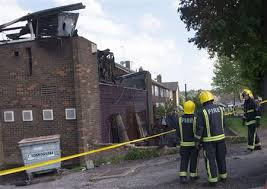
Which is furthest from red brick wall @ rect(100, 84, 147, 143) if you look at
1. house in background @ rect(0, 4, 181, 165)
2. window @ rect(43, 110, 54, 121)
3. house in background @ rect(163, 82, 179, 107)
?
house in background @ rect(163, 82, 179, 107)

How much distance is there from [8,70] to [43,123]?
2.04 m

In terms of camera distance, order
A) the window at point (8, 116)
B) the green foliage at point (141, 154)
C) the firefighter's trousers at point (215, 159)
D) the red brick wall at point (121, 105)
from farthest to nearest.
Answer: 1. the red brick wall at point (121, 105)
2. the window at point (8, 116)
3. the green foliage at point (141, 154)
4. the firefighter's trousers at point (215, 159)

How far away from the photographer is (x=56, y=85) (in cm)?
1480

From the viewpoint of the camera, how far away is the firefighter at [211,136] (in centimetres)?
879

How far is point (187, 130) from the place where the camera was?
31.0ft

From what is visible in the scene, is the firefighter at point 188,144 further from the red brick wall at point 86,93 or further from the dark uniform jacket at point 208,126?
the red brick wall at point 86,93

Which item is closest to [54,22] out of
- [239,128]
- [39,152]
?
[39,152]

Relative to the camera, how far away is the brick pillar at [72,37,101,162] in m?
14.6

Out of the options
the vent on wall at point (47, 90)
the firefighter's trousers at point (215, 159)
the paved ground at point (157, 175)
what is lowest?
the paved ground at point (157, 175)

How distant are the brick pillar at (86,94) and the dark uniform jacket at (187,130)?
5.69 m

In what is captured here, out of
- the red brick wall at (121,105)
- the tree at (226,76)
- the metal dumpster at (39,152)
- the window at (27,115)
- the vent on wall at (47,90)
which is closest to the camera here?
the metal dumpster at (39,152)

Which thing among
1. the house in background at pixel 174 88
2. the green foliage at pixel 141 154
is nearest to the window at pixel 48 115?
the green foliage at pixel 141 154

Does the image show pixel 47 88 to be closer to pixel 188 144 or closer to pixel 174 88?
pixel 188 144

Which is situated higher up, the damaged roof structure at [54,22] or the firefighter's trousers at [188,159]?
the damaged roof structure at [54,22]
